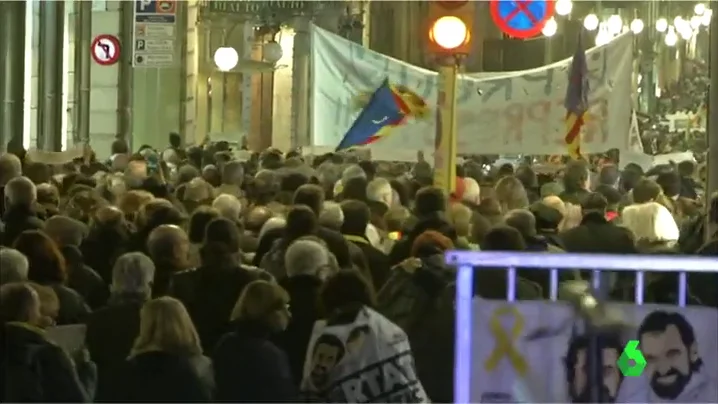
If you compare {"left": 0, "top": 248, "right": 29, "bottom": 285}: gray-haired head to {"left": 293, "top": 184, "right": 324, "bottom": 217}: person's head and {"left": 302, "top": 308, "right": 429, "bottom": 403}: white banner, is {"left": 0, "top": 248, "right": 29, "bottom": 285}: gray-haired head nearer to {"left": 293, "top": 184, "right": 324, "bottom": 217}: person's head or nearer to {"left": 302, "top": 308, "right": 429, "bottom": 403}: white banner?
{"left": 302, "top": 308, "right": 429, "bottom": 403}: white banner

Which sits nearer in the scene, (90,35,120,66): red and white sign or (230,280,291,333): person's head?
(230,280,291,333): person's head

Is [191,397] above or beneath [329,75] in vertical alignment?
beneath

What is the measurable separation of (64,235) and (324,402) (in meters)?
3.37

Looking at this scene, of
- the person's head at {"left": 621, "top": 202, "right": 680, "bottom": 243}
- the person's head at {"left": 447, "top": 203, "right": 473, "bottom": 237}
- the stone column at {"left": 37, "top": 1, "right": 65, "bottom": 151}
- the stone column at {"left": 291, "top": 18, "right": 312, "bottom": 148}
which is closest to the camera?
the person's head at {"left": 447, "top": 203, "right": 473, "bottom": 237}

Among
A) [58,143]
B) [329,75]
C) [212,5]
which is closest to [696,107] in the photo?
[212,5]

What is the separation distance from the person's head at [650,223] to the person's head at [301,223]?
2961 mm

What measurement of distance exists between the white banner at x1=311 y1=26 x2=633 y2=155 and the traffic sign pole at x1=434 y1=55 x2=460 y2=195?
419 cm

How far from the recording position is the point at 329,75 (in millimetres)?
17109

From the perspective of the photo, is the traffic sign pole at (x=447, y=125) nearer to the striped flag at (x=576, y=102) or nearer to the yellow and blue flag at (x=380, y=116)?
the yellow and blue flag at (x=380, y=116)

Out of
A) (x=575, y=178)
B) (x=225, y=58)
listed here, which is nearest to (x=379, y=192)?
(x=575, y=178)

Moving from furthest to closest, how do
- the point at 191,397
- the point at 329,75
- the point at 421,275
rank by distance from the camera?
1. the point at 329,75
2. the point at 421,275
3. the point at 191,397

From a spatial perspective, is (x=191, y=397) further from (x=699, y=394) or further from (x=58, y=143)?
(x=58, y=143)

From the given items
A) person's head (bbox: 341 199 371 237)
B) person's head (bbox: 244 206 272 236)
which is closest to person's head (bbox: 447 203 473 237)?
person's head (bbox: 341 199 371 237)

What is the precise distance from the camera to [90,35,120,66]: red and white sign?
26.7 m
